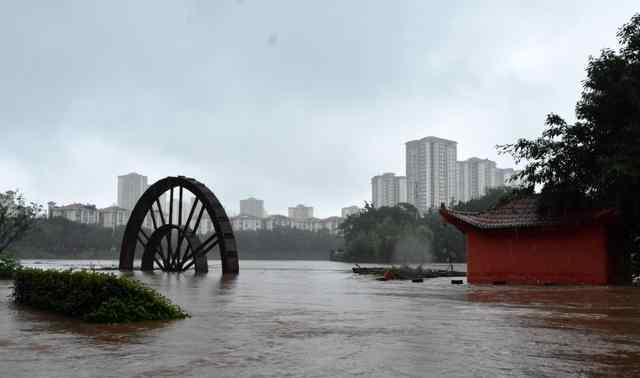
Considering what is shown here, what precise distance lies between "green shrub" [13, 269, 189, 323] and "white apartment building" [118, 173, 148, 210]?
161837mm

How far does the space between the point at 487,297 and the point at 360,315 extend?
5.50 meters

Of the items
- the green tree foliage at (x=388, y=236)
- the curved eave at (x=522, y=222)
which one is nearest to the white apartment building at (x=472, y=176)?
the green tree foliage at (x=388, y=236)

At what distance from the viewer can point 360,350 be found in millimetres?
6852

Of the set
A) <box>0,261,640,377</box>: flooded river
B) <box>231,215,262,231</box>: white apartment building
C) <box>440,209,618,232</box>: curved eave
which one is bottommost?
<box>0,261,640,377</box>: flooded river

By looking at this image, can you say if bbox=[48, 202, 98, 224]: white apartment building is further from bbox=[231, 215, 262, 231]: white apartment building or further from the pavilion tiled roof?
the pavilion tiled roof

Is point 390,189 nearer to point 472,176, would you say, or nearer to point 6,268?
point 472,176

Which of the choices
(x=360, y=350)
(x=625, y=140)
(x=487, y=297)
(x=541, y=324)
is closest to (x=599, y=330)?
(x=541, y=324)

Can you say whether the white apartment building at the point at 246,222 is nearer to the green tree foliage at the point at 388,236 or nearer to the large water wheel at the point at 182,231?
the green tree foliage at the point at 388,236

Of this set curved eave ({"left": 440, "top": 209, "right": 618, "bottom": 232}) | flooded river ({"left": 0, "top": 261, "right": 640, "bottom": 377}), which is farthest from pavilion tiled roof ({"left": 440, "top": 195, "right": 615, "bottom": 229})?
flooded river ({"left": 0, "top": 261, "right": 640, "bottom": 377})

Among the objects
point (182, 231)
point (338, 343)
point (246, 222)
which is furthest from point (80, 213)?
point (338, 343)

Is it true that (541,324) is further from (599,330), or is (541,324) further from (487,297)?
(487,297)

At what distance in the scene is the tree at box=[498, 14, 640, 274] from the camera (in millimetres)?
19434

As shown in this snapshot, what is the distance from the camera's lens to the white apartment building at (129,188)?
168 metres

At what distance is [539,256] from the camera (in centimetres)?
2130
